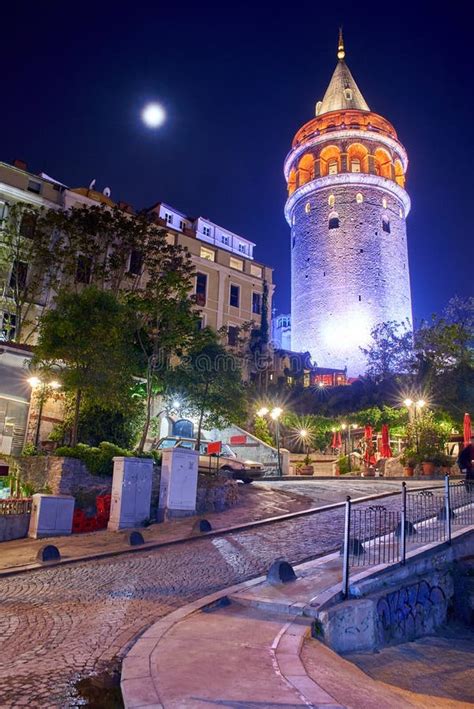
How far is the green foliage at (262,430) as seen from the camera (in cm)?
3284

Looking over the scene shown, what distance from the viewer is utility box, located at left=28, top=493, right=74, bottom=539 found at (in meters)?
12.2

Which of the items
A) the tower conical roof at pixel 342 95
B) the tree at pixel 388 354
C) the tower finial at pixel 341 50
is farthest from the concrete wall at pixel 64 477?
the tower finial at pixel 341 50

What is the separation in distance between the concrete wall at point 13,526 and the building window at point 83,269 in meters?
17.1

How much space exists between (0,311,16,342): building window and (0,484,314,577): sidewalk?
1706cm

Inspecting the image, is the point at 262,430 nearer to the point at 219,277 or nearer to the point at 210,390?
the point at 210,390

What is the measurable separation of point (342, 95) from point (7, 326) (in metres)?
49.8

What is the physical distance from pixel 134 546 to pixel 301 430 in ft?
98.2

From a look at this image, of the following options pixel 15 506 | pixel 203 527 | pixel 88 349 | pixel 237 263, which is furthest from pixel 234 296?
pixel 203 527

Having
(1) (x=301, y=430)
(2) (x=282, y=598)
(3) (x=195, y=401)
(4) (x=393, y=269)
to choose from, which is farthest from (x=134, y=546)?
(4) (x=393, y=269)

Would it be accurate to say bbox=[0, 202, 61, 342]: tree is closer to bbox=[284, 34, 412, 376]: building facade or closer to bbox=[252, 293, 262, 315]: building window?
bbox=[252, 293, 262, 315]: building window

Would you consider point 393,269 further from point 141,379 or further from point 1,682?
point 1,682

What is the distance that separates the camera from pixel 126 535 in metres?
10.8

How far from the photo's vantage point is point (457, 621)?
8.20 m

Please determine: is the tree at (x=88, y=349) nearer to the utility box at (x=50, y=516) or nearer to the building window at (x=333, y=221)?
the utility box at (x=50, y=516)
